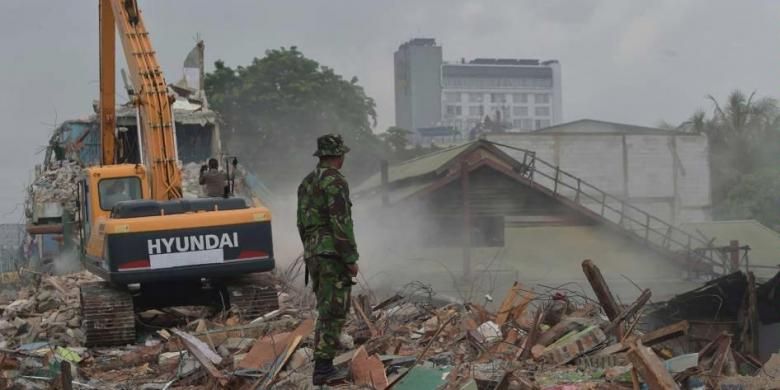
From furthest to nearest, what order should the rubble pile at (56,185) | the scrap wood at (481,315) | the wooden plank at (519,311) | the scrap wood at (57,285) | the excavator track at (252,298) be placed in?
the rubble pile at (56,185) < the scrap wood at (57,285) < the excavator track at (252,298) < the scrap wood at (481,315) < the wooden plank at (519,311)

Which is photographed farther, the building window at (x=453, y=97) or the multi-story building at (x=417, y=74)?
the building window at (x=453, y=97)

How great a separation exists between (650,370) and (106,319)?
611cm

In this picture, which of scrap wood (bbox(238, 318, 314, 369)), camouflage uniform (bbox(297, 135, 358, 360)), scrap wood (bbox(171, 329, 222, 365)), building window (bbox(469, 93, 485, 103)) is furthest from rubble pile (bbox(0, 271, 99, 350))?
building window (bbox(469, 93, 485, 103))

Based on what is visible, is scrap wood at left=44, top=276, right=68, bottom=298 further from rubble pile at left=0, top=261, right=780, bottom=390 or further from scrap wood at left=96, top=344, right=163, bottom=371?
scrap wood at left=96, top=344, right=163, bottom=371

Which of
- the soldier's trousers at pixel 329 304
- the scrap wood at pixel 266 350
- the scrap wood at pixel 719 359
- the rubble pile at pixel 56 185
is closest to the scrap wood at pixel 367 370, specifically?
the soldier's trousers at pixel 329 304

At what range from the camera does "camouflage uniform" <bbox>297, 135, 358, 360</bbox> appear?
634 centimetres

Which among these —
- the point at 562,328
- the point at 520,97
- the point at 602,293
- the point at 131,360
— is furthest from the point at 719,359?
the point at 520,97

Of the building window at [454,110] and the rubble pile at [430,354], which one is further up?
the building window at [454,110]

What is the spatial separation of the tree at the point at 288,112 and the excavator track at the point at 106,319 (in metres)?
24.9

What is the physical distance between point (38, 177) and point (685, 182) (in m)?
25.9

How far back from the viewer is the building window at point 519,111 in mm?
114812

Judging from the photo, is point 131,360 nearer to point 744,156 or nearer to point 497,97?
point 744,156

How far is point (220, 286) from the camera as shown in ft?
35.9

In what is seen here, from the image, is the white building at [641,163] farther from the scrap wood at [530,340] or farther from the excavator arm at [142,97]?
the scrap wood at [530,340]
